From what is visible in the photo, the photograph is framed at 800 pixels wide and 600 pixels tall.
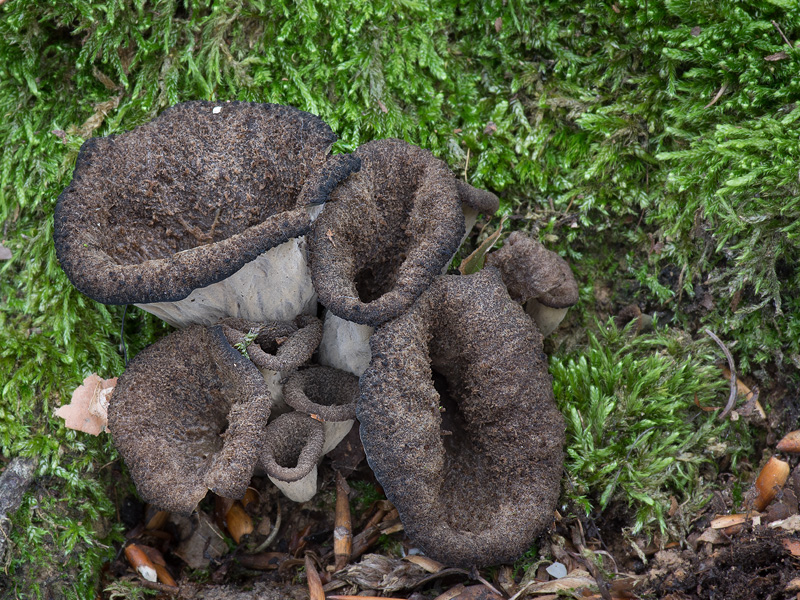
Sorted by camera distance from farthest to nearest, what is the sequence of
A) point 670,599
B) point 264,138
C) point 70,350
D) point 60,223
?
point 70,350 < point 264,138 < point 60,223 < point 670,599

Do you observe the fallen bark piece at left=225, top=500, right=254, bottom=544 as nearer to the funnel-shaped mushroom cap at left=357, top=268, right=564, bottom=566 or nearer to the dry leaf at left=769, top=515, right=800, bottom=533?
the funnel-shaped mushroom cap at left=357, top=268, right=564, bottom=566

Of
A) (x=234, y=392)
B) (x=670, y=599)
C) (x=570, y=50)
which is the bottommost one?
(x=670, y=599)

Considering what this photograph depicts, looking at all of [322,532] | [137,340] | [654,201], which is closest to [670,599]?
[322,532]

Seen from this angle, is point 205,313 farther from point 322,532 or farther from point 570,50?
point 570,50

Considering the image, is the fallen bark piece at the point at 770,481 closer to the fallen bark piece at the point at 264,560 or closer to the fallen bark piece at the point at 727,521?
the fallen bark piece at the point at 727,521

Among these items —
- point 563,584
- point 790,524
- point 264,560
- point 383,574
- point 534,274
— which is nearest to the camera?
point 790,524

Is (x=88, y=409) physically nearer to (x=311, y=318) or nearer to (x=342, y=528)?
(x=311, y=318)

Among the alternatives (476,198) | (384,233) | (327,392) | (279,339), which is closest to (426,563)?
(327,392)
